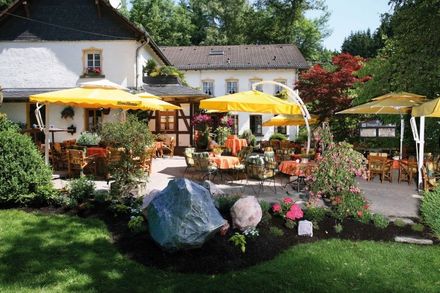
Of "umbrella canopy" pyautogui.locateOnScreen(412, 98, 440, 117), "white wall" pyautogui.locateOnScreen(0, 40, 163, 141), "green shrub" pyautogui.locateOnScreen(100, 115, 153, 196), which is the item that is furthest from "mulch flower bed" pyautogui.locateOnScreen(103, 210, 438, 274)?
"white wall" pyautogui.locateOnScreen(0, 40, 163, 141)

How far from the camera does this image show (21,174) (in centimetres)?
712

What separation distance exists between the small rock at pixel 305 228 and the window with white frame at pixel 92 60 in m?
13.6

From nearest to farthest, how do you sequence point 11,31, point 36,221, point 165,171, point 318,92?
point 36,221 < point 165,171 < point 318,92 < point 11,31

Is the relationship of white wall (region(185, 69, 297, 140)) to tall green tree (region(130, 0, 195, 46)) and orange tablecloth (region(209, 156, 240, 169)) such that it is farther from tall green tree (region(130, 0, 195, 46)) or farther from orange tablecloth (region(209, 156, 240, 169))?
orange tablecloth (region(209, 156, 240, 169))

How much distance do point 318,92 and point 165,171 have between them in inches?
314

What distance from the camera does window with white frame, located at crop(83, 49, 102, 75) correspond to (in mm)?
17578

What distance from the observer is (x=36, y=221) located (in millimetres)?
6527

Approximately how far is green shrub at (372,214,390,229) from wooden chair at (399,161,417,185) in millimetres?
4267

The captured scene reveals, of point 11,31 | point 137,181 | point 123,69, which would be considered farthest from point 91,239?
point 11,31

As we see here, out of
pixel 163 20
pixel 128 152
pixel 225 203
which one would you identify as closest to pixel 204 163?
pixel 128 152

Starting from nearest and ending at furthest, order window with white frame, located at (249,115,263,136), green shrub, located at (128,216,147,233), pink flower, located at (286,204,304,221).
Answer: green shrub, located at (128,216,147,233) < pink flower, located at (286,204,304,221) < window with white frame, located at (249,115,263,136)

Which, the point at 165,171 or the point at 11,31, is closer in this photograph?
the point at 165,171

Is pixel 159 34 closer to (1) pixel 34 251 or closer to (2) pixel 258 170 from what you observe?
(2) pixel 258 170

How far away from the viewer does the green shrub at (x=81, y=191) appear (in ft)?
24.0
